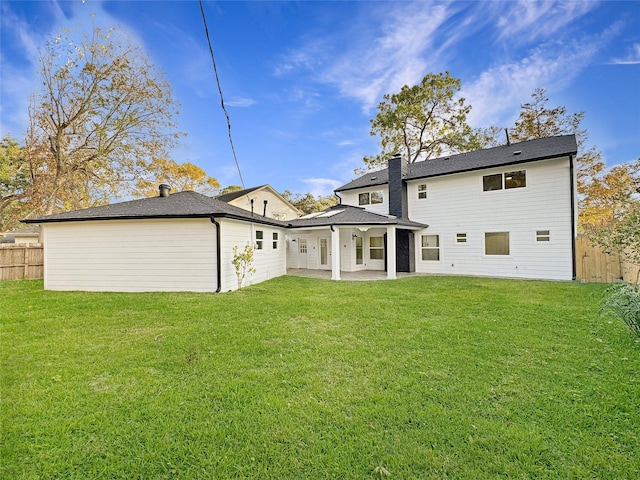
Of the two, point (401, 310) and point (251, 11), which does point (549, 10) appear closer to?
point (251, 11)

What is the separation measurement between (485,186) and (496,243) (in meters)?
2.48

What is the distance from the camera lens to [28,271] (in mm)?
11508

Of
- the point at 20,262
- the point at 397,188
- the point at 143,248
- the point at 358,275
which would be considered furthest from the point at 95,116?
the point at 397,188

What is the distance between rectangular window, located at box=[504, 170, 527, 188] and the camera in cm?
1150

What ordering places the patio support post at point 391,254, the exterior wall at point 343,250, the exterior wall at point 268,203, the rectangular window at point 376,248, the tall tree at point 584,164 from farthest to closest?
the exterior wall at point 268,203 → the tall tree at point 584,164 → the rectangular window at point 376,248 → the exterior wall at point 343,250 → the patio support post at point 391,254

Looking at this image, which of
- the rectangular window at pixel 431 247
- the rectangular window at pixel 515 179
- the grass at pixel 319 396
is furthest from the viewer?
the rectangular window at pixel 431 247

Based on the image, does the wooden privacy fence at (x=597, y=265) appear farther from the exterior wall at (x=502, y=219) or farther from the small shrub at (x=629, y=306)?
the small shrub at (x=629, y=306)

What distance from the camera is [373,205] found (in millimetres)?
15648

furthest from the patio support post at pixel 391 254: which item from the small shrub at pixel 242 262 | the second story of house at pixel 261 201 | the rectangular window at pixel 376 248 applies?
the second story of house at pixel 261 201

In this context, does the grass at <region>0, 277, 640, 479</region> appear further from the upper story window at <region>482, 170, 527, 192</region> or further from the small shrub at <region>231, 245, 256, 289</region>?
the upper story window at <region>482, 170, 527, 192</region>

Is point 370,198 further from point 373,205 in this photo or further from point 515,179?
point 515,179

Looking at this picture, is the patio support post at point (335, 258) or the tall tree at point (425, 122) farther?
the tall tree at point (425, 122)

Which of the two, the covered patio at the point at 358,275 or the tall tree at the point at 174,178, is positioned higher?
the tall tree at the point at 174,178

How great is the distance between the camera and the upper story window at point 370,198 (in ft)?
50.6
